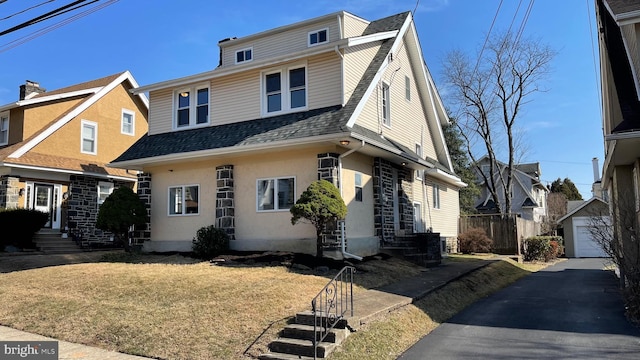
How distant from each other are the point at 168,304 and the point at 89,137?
1568 centimetres

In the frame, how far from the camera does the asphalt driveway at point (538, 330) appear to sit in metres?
6.81

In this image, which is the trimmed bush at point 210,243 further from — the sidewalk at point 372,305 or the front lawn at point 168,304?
the sidewalk at point 372,305

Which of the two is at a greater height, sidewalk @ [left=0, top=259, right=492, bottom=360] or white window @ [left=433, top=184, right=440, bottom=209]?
white window @ [left=433, top=184, right=440, bottom=209]

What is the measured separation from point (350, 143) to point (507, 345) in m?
7.06

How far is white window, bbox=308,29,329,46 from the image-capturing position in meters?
18.4

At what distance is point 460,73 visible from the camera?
99.3ft

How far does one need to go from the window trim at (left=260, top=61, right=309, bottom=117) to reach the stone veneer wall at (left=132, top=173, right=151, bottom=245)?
501cm

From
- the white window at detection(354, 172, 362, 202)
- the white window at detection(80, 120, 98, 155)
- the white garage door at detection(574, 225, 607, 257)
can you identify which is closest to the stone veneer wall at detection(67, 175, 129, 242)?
the white window at detection(80, 120, 98, 155)

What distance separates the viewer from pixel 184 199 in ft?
52.9

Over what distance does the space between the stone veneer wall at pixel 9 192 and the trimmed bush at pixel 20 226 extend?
1.03 meters

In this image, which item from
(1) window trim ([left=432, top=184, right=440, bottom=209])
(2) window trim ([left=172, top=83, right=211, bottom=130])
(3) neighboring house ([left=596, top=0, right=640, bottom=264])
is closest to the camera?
(3) neighboring house ([left=596, top=0, right=640, bottom=264])

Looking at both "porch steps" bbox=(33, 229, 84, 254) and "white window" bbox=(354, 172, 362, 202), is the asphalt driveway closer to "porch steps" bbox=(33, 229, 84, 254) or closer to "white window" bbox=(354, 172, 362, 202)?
"white window" bbox=(354, 172, 362, 202)

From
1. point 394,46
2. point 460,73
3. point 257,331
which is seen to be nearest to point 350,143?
point 394,46

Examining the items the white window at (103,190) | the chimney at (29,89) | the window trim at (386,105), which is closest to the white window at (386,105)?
the window trim at (386,105)
